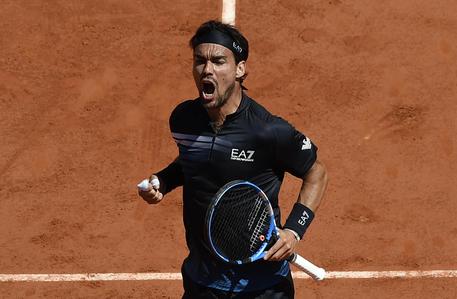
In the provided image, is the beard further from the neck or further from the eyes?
the eyes

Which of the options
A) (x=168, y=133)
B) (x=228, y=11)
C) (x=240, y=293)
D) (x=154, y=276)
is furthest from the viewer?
(x=228, y=11)

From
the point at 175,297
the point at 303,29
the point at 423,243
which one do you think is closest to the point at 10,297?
the point at 175,297

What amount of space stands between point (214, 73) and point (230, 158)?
0.62 metres

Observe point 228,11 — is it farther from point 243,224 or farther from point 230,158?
point 243,224

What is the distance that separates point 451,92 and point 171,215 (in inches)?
162

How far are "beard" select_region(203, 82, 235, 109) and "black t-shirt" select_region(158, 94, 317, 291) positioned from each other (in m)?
0.12

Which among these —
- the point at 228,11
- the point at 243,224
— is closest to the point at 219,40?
the point at 243,224

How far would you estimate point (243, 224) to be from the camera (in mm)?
6148

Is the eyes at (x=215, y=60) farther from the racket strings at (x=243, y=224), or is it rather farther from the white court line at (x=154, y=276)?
the white court line at (x=154, y=276)

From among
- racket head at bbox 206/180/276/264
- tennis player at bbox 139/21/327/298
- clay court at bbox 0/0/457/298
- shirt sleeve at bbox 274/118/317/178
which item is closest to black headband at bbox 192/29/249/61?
tennis player at bbox 139/21/327/298

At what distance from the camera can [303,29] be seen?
479 inches

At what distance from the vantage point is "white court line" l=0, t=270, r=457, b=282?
9.42 m

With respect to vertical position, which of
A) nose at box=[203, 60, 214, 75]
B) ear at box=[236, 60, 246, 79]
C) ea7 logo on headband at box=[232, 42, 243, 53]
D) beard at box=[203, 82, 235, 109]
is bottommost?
beard at box=[203, 82, 235, 109]

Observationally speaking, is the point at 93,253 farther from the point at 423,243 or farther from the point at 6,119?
the point at 423,243
